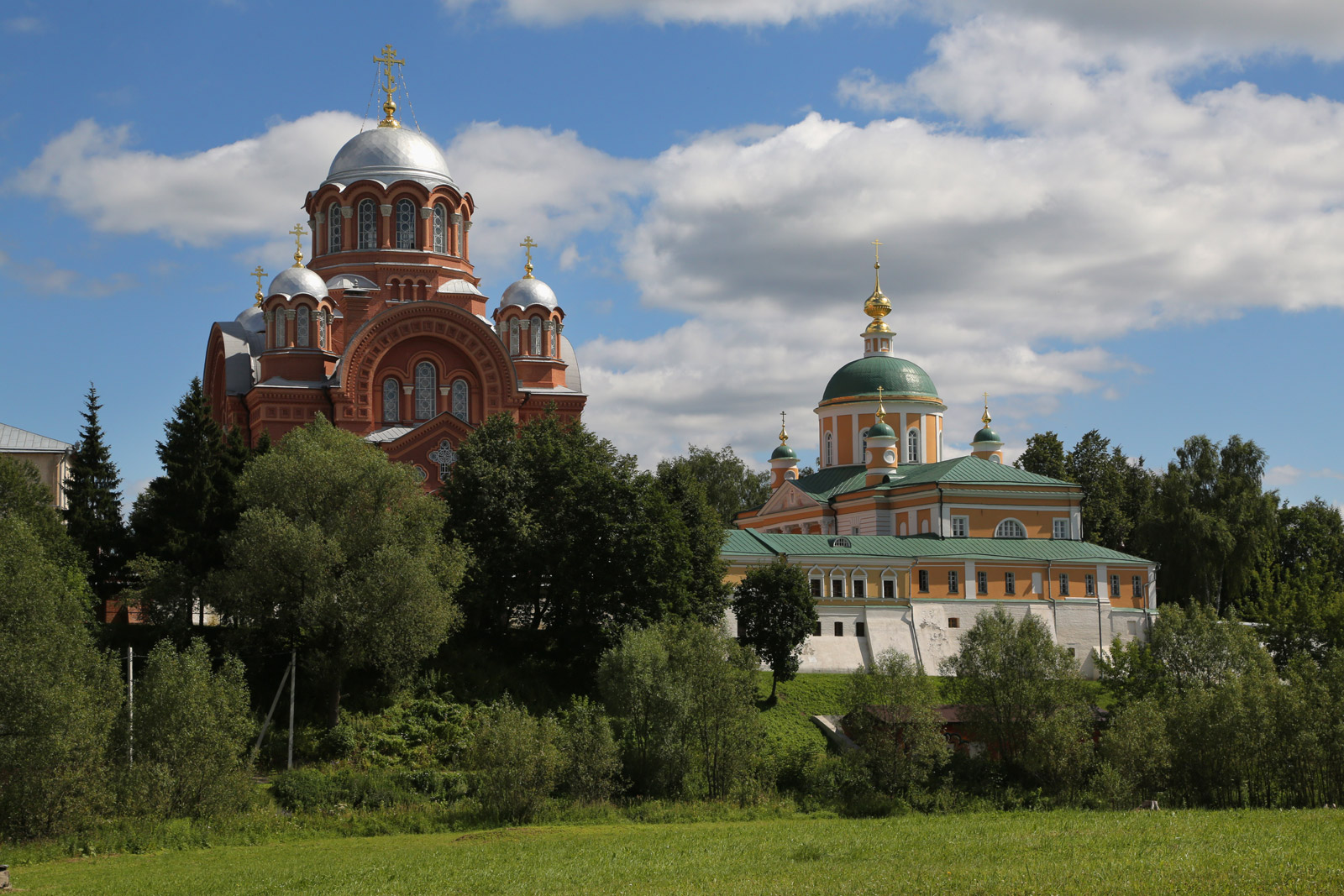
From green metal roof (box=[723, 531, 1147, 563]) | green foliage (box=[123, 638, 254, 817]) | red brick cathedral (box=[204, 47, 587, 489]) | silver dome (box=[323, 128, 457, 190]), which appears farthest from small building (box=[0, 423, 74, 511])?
green metal roof (box=[723, 531, 1147, 563])

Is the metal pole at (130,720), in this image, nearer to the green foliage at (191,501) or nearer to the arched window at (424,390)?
the green foliage at (191,501)

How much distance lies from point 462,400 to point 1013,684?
18.8m

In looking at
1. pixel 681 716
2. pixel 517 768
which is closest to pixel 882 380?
pixel 681 716

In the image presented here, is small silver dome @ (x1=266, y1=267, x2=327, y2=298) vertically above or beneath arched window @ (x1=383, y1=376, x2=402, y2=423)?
above

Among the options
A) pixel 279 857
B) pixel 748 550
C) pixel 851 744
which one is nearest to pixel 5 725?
pixel 279 857

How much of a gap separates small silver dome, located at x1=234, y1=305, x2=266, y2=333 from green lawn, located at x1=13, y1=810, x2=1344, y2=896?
2508 cm

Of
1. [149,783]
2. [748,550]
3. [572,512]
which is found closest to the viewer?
[149,783]

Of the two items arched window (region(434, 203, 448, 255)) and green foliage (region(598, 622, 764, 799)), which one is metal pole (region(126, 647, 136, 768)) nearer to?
green foliage (region(598, 622, 764, 799))

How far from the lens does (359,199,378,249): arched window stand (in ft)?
147

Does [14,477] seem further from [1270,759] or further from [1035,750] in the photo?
[1270,759]

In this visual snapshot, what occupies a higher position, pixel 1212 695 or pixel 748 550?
pixel 748 550

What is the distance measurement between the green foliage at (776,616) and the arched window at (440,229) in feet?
51.3

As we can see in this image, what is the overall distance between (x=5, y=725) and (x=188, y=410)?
1059cm

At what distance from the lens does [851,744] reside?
→ 32812 mm
